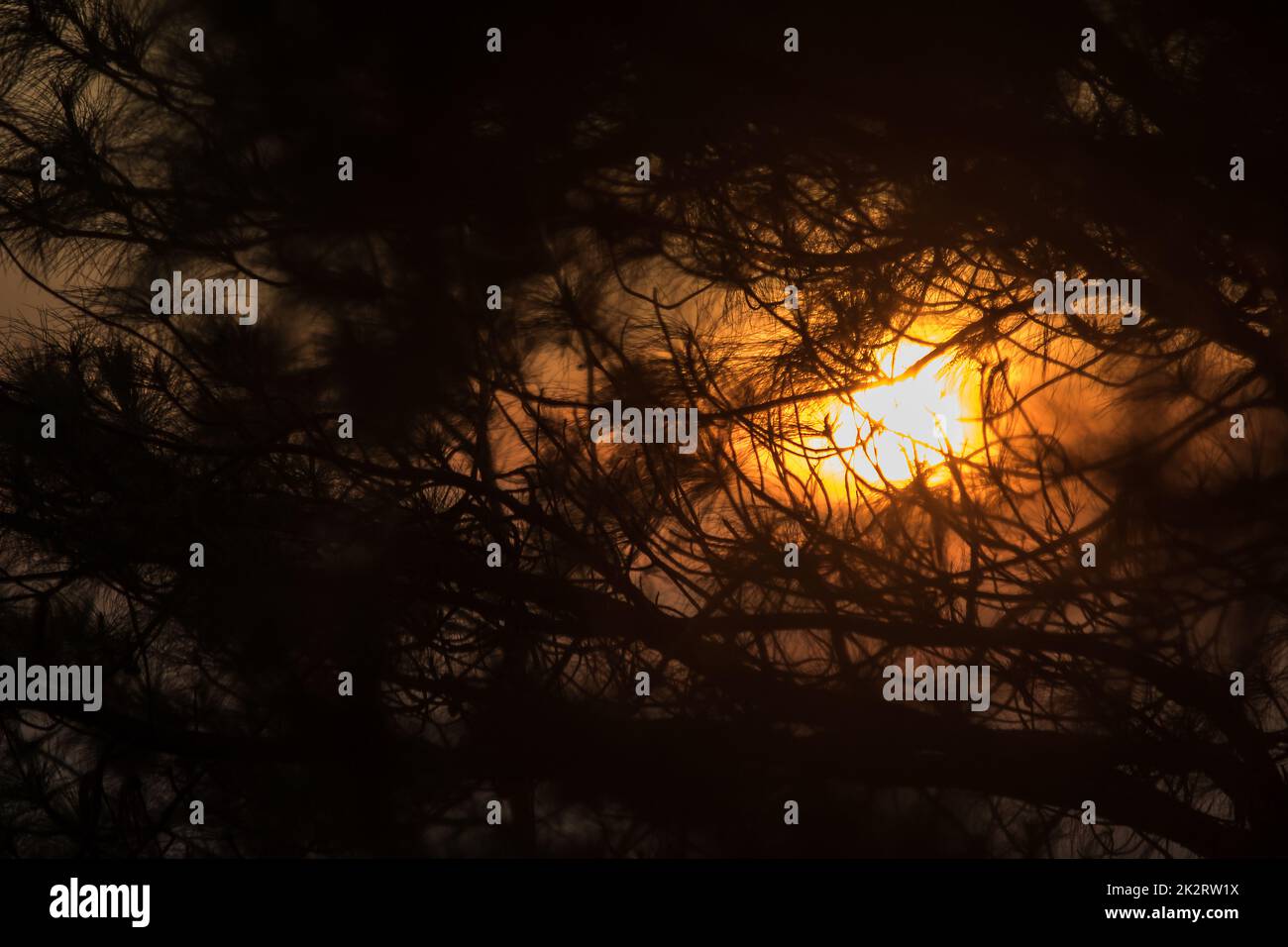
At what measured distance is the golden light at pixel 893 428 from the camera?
1.37 meters

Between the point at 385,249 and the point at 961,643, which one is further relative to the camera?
the point at 385,249

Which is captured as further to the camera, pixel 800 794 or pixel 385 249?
pixel 385 249

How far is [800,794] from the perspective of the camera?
1341 mm

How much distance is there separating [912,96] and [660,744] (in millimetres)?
741

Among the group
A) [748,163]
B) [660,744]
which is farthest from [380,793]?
[748,163]

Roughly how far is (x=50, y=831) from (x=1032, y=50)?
53.5 inches

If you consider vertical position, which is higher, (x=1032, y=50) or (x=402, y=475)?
(x=1032, y=50)

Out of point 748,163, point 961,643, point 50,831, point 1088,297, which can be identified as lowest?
point 50,831

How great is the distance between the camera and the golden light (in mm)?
1371

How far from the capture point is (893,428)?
4.54 feet

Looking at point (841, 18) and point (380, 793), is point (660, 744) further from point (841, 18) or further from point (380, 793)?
point (841, 18)

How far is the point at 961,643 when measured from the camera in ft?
4.36

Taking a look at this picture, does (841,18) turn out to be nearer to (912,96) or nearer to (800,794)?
(912,96)

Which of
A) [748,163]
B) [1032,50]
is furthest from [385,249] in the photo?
[1032,50]
